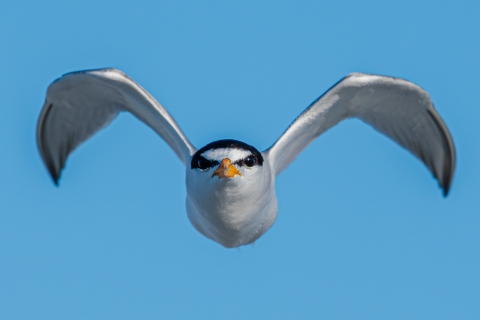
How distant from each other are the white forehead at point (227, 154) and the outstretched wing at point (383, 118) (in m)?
1.87

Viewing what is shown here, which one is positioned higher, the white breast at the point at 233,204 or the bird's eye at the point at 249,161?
the bird's eye at the point at 249,161

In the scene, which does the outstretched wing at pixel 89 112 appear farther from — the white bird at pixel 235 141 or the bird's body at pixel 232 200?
the bird's body at pixel 232 200

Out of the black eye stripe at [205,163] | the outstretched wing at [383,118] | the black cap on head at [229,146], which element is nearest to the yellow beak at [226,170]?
the black eye stripe at [205,163]

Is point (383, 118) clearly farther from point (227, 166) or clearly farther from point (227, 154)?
point (227, 166)

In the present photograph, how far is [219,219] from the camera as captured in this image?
10891 mm

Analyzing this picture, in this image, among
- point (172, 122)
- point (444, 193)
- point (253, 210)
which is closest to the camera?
point (253, 210)

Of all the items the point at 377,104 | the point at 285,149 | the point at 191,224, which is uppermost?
the point at 377,104

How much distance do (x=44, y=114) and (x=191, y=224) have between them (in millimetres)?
3448

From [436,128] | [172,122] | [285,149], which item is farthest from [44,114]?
[436,128]

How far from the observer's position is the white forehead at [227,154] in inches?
399

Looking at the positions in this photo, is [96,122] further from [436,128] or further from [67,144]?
[436,128]

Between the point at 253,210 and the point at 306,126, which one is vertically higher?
the point at 306,126

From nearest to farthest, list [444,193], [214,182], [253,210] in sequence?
[214,182], [253,210], [444,193]

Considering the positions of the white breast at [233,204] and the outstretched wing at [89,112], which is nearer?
the white breast at [233,204]
